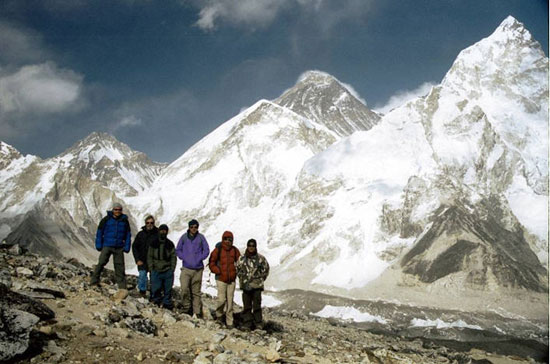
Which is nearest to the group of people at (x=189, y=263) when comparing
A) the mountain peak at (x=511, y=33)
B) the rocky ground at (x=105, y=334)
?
the rocky ground at (x=105, y=334)

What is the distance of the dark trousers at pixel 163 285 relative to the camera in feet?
38.5

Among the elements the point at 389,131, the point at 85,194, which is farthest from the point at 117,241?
the point at 85,194

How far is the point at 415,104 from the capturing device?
5694 inches

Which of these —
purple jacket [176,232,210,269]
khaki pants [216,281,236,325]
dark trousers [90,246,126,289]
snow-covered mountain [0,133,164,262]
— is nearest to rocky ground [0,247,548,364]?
khaki pants [216,281,236,325]

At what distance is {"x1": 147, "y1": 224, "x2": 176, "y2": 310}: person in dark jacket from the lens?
38.5 feet

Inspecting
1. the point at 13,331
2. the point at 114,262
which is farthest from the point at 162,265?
the point at 13,331

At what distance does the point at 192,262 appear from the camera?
37.6 ft

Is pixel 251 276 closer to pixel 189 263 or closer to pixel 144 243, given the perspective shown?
pixel 189 263

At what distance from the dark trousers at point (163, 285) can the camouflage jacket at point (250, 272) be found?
2.11m

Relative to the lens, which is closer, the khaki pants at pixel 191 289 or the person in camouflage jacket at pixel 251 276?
the person in camouflage jacket at pixel 251 276

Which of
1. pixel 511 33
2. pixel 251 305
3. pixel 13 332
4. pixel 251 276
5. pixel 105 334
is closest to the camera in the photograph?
pixel 13 332

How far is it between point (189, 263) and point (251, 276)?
5.89 feet

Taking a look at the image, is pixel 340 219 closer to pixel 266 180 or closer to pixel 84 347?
pixel 266 180

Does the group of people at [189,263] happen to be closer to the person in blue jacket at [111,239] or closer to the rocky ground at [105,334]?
the person in blue jacket at [111,239]
